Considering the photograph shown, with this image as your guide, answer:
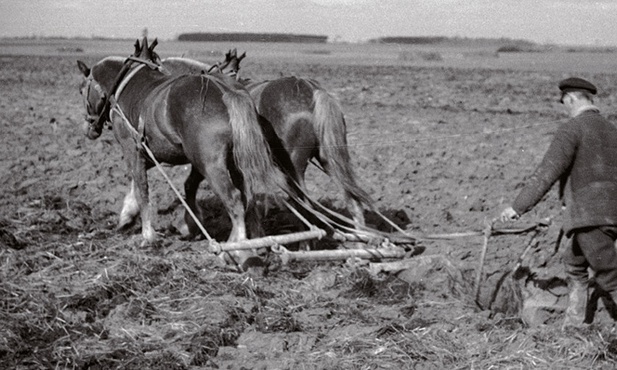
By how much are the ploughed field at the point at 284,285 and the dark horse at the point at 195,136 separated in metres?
0.51

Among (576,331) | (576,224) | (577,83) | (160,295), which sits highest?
(577,83)

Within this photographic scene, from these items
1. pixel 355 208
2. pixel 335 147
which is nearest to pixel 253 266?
pixel 355 208

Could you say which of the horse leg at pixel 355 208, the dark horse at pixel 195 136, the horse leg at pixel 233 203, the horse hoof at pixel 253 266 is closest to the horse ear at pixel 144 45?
the dark horse at pixel 195 136

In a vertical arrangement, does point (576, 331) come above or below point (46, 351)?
above

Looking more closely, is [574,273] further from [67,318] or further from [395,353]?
[67,318]

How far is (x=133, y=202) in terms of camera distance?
734cm

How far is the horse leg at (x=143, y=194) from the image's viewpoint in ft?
22.6

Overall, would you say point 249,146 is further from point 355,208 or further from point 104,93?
point 104,93

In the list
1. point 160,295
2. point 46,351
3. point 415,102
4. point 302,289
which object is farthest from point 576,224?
point 415,102

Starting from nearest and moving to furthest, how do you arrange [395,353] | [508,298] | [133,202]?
[395,353] → [508,298] → [133,202]

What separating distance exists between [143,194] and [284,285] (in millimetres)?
1989

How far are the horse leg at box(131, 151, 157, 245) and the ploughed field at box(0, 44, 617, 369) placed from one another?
162 millimetres

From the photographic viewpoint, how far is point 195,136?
5.99 meters

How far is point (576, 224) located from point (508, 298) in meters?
1.04
